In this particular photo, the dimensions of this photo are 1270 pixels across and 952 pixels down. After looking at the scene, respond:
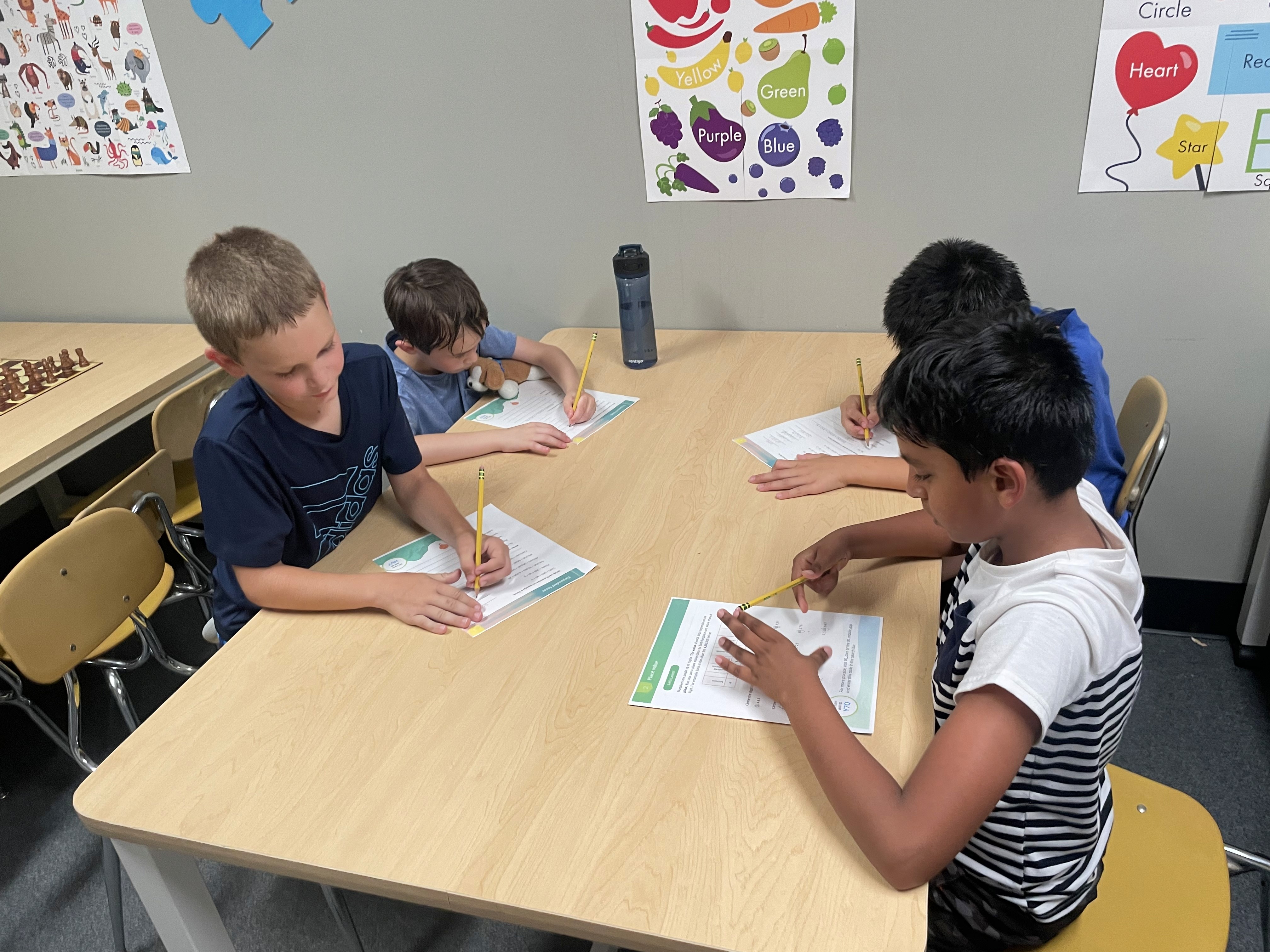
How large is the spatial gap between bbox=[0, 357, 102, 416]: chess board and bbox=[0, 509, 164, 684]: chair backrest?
85 centimetres

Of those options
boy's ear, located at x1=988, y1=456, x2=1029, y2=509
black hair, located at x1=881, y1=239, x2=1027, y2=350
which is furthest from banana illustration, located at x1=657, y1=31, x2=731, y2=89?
boy's ear, located at x1=988, y1=456, x2=1029, y2=509

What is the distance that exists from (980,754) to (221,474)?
1.02 m

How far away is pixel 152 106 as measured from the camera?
2.30 meters

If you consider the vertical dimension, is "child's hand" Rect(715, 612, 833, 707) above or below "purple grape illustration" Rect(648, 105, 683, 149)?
below

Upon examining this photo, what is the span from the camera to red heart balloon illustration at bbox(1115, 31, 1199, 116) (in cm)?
165

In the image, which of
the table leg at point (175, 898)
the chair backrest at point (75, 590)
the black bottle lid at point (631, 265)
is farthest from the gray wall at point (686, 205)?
the table leg at point (175, 898)

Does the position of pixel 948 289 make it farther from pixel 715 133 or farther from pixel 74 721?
pixel 74 721

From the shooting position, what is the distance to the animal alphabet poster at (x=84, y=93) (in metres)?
2.23

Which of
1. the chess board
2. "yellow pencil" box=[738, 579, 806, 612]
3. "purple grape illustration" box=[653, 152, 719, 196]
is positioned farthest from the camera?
the chess board

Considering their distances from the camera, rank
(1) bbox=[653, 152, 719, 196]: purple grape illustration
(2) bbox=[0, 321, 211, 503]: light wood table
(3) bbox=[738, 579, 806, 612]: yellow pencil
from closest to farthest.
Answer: (3) bbox=[738, 579, 806, 612]: yellow pencil
(2) bbox=[0, 321, 211, 503]: light wood table
(1) bbox=[653, 152, 719, 196]: purple grape illustration

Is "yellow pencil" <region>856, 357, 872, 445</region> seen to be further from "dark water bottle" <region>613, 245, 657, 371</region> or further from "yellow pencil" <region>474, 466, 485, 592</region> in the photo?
"yellow pencil" <region>474, 466, 485, 592</region>

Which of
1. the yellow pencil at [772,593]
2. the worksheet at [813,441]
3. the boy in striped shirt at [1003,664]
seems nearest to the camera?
the boy in striped shirt at [1003,664]

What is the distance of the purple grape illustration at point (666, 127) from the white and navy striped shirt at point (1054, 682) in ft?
4.40

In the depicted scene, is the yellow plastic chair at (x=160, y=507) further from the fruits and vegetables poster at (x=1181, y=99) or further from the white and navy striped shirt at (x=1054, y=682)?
the fruits and vegetables poster at (x=1181, y=99)
